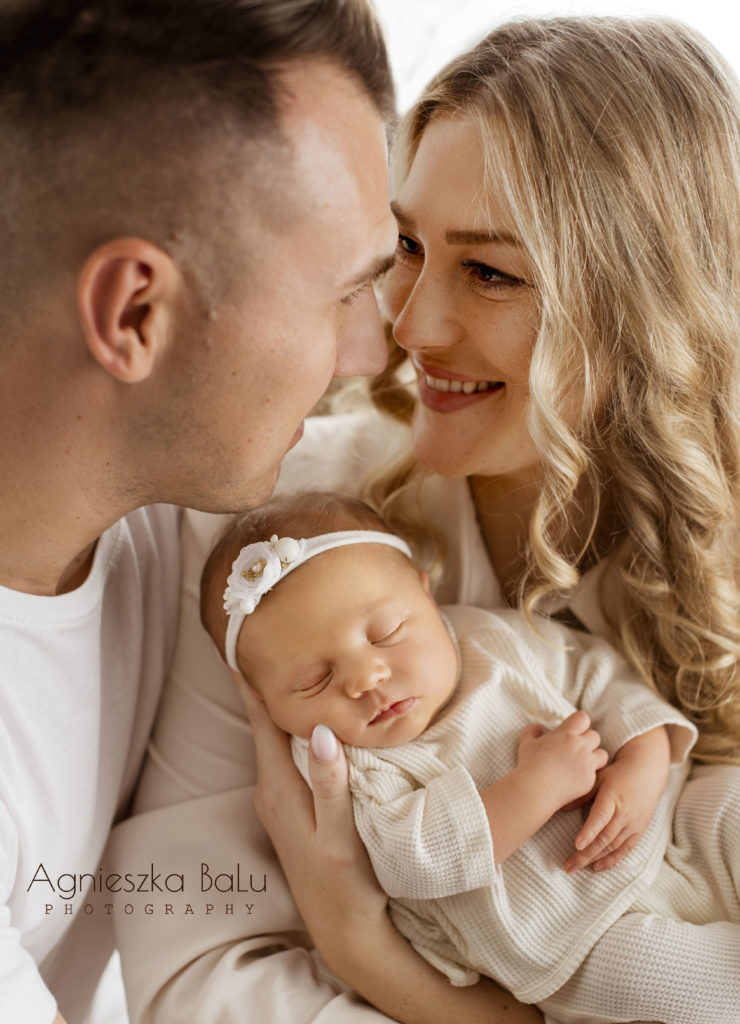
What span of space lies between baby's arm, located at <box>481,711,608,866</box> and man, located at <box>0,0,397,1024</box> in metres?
0.67

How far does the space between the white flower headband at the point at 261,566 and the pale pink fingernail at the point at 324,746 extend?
25 cm

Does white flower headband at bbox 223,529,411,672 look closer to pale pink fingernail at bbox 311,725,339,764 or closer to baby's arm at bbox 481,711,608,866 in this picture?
pale pink fingernail at bbox 311,725,339,764

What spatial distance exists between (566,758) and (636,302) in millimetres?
850

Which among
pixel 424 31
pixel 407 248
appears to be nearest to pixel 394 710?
pixel 407 248

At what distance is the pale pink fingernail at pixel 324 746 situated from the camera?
1.66m

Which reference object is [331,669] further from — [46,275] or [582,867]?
[46,275]

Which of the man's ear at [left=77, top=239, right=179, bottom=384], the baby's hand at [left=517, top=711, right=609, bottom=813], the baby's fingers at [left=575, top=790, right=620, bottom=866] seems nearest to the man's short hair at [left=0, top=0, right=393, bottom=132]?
the man's ear at [left=77, top=239, right=179, bottom=384]

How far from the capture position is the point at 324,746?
5.45ft

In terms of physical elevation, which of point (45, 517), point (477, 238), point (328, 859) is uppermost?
point (477, 238)

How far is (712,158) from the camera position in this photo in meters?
1.73

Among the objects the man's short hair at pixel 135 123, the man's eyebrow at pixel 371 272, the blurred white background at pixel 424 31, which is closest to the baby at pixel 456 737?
the man's eyebrow at pixel 371 272

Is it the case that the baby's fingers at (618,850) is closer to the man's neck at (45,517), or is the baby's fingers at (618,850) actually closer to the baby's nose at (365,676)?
the baby's nose at (365,676)

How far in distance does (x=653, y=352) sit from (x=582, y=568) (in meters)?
0.54

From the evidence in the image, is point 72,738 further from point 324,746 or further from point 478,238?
point 478,238
